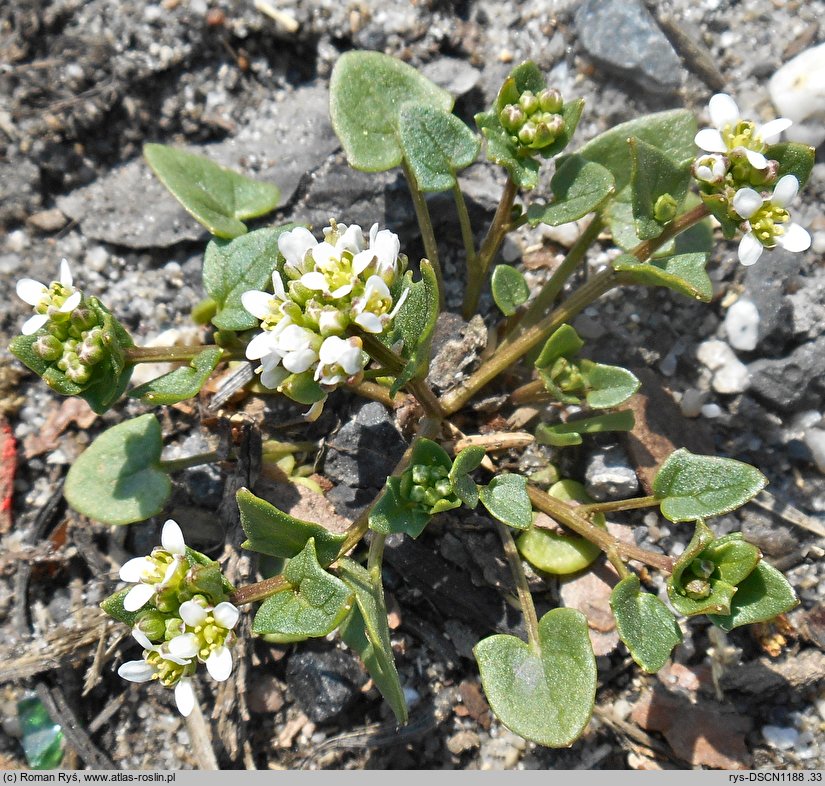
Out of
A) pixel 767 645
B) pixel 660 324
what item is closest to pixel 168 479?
pixel 660 324

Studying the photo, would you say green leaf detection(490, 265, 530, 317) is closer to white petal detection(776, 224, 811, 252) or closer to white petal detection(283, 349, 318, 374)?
white petal detection(776, 224, 811, 252)

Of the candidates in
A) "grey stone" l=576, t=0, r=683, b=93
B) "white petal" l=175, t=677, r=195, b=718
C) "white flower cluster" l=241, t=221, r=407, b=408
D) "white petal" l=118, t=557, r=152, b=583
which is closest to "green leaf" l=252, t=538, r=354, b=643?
"white petal" l=175, t=677, r=195, b=718

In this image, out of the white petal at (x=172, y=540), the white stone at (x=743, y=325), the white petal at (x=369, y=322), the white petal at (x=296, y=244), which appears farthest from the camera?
the white stone at (x=743, y=325)

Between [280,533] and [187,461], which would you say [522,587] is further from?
[187,461]

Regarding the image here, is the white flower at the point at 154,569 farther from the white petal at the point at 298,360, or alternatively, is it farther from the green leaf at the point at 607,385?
the green leaf at the point at 607,385

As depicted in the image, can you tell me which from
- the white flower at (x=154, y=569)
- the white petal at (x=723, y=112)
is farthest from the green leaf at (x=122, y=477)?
the white petal at (x=723, y=112)

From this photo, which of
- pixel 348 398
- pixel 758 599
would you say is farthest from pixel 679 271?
pixel 348 398
